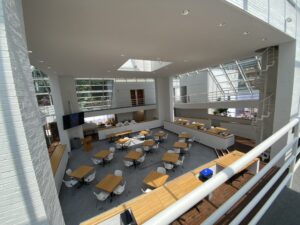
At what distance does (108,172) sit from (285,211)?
686cm

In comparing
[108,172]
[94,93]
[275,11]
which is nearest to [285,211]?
[275,11]

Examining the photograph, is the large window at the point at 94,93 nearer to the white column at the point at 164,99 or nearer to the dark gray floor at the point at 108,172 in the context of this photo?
the dark gray floor at the point at 108,172

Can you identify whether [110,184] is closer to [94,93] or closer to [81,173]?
[81,173]

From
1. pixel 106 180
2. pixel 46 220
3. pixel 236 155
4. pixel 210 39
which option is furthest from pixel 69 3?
pixel 236 155

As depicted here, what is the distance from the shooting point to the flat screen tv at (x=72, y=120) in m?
8.71

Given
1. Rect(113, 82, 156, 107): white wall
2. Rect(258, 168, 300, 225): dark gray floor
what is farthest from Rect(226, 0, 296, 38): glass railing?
Rect(113, 82, 156, 107): white wall

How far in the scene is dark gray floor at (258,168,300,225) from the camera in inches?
47.6

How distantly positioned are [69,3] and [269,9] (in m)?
4.75

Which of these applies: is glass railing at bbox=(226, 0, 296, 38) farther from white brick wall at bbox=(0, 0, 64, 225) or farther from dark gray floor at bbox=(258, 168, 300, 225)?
white brick wall at bbox=(0, 0, 64, 225)

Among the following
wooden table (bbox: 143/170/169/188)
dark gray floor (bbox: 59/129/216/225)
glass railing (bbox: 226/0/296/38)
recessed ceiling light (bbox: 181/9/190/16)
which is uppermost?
glass railing (bbox: 226/0/296/38)

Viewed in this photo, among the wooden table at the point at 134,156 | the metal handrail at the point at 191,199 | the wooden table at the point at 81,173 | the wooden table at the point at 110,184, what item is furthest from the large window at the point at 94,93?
the metal handrail at the point at 191,199

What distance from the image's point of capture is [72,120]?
365 inches

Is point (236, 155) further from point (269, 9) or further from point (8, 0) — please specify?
point (8, 0)

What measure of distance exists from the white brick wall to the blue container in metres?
3.77
